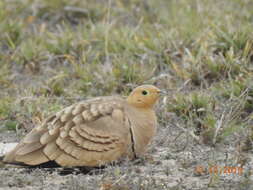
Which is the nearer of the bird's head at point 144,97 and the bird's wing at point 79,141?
the bird's wing at point 79,141

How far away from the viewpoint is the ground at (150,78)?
13.9 feet

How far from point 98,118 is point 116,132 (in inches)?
6.8

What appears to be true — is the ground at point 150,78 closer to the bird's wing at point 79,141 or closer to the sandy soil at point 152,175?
the sandy soil at point 152,175

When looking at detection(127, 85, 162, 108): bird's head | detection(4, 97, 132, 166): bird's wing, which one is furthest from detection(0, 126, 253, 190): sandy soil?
detection(127, 85, 162, 108): bird's head

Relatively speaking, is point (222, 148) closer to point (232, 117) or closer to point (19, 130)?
point (232, 117)

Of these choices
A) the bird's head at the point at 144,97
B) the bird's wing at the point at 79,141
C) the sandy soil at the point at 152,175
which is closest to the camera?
the sandy soil at the point at 152,175

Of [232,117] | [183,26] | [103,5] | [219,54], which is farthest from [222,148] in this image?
[103,5]

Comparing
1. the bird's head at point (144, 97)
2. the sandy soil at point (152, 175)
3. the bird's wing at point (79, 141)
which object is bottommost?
the sandy soil at point (152, 175)

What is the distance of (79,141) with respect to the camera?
420 centimetres

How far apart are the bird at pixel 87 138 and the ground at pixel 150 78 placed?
113 mm

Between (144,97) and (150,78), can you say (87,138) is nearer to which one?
(144,97)

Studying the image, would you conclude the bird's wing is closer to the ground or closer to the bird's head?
the ground

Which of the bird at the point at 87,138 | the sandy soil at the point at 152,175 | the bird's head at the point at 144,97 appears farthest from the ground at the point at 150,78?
the bird's head at the point at 144,97

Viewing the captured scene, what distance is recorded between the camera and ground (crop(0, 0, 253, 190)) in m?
4.23
